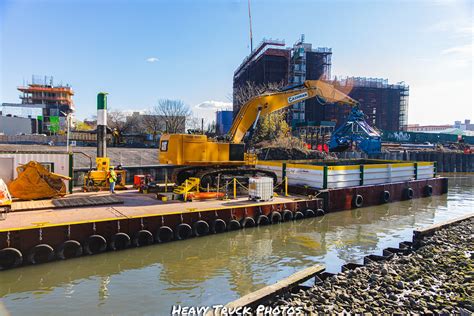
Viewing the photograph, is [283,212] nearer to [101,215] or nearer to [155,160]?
[101,215]

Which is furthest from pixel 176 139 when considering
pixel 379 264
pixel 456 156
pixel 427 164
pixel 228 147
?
pixel 456 156

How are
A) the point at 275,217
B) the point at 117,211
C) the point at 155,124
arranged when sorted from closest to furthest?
the point at 117,211 < the point at 275,217 < the point at 155,124

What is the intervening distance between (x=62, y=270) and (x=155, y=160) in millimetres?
26130


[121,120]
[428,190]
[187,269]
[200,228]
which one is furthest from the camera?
[121,120]

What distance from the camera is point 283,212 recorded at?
16.7m

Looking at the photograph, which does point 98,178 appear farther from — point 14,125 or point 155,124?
point 14,125

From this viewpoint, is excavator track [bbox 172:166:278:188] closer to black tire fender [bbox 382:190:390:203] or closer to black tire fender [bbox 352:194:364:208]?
black tire fender [bbox 352:194:364:208]

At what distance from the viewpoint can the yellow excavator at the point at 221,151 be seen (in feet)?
57.1

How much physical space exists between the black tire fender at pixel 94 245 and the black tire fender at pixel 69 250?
0.71 feet

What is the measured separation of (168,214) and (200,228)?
4.95ft

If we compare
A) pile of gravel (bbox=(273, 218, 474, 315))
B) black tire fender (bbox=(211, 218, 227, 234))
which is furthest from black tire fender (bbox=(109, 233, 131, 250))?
pile of gravel (bbox=(273, 218, 474, 315))

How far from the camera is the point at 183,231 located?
1360 cm

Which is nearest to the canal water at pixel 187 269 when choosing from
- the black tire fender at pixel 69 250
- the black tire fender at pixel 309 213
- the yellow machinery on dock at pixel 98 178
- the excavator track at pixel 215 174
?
the black tire fender at pixel 69 250

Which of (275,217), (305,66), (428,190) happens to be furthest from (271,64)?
(275,217)
